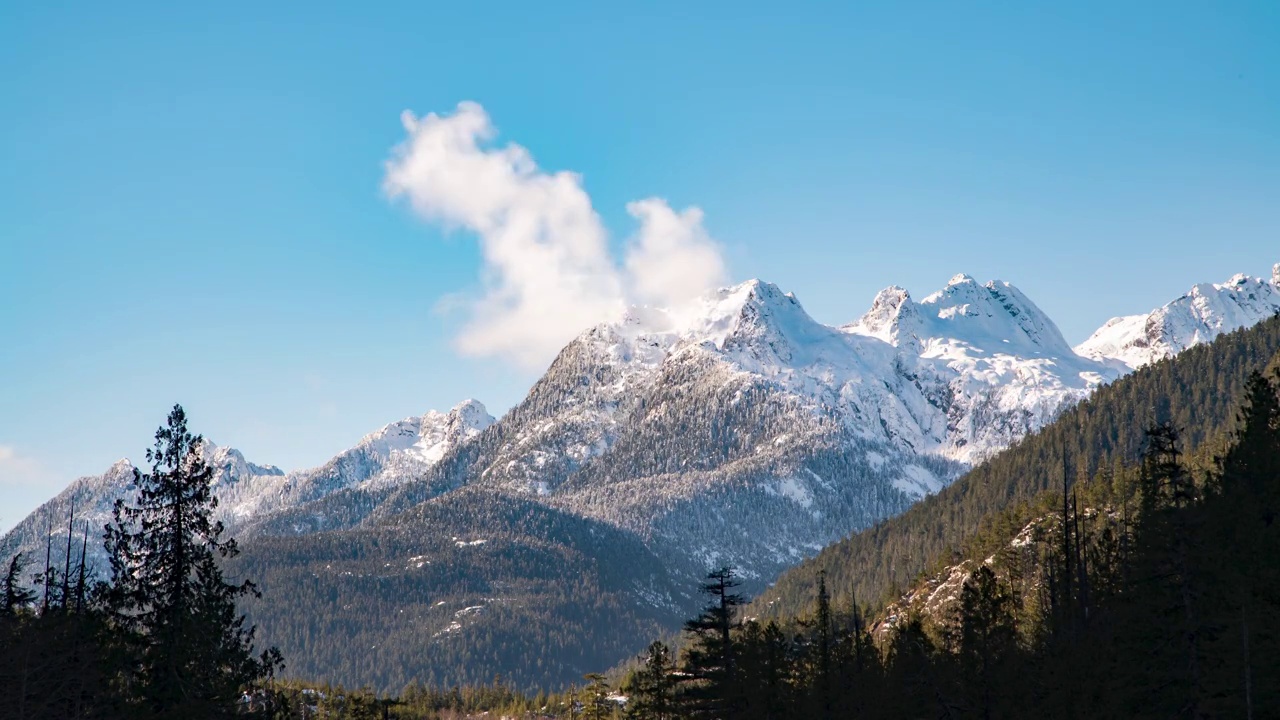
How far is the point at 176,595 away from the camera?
49.1m

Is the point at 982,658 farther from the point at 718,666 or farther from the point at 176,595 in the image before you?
the point at 176,595

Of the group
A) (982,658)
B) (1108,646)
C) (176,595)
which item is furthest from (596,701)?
(176,595)

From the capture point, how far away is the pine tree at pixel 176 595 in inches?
1893

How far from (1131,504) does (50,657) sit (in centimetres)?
11654

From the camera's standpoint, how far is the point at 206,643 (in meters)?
48.8

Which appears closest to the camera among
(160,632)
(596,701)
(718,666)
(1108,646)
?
(160,632)

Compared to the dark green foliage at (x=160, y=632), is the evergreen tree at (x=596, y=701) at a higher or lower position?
lower

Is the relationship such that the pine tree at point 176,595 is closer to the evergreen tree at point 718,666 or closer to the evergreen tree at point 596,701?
the evergreen tree at point 718,666

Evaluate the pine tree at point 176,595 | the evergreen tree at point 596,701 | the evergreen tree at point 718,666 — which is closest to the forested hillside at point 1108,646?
the evergreen tree at point 718,666

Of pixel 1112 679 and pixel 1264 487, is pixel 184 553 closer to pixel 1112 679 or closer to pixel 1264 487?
pixel 1112 679

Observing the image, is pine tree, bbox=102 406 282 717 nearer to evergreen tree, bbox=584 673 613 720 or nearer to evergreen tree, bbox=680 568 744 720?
evergreen tree, bbox=680 568 744 720

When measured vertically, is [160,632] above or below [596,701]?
above

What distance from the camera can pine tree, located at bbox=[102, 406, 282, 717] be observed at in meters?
48.1

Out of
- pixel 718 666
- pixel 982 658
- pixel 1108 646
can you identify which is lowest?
pixel 718 666
